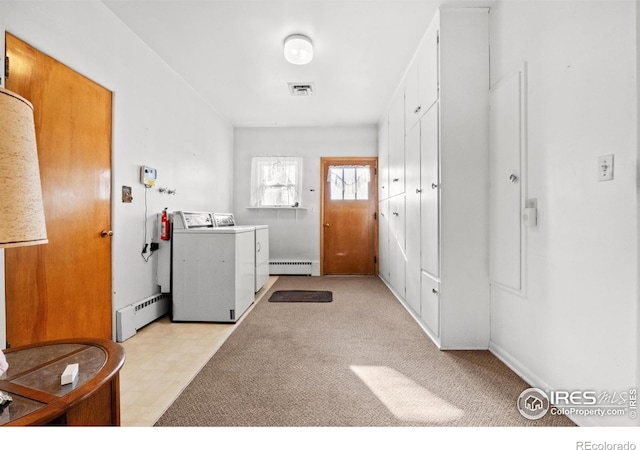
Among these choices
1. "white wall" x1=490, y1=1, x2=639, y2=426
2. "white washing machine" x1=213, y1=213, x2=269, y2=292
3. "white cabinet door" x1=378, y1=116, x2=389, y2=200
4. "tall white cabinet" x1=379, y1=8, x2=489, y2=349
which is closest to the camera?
"white wall" x1=490, y1=1, x2=639, y2=426

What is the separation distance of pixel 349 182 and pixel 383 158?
2.56ft

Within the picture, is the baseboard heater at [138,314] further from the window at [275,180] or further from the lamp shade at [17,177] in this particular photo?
the window at [275,180]

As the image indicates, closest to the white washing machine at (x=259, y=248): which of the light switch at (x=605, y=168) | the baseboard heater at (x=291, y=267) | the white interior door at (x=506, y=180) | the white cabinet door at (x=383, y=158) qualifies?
the baseboard heater at (x=291, y=267)

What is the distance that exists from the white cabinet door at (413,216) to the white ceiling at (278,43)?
0.80 metres

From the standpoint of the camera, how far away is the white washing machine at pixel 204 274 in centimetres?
276

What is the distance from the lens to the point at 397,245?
11.8 ft

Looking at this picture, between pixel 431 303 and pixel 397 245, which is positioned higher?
pixel 397 245

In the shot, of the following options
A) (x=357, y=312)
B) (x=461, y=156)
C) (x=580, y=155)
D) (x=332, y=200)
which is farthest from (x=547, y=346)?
(x=332, y=200)

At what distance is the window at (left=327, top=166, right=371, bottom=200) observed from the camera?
4980mm

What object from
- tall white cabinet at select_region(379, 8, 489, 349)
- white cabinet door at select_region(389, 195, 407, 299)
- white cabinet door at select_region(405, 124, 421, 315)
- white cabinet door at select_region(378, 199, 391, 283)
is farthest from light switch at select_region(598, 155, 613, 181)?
white cabinet door at select_region(378, 199, 391, 283)

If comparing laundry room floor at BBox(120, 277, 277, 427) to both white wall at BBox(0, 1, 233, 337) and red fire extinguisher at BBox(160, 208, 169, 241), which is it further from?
red fire extinguisher at BBox(160, 208, 169, 241)

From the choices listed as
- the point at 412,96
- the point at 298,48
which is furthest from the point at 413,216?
the point at 298,48

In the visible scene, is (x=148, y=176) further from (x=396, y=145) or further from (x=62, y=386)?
(x=396, y=145)

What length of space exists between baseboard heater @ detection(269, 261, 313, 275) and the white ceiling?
242 centimetres
